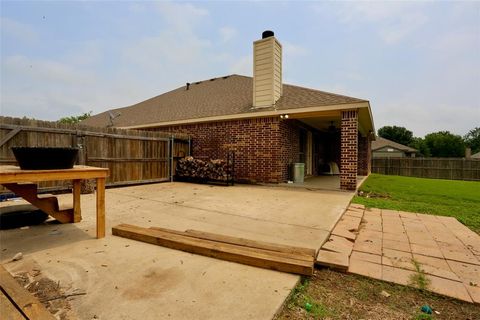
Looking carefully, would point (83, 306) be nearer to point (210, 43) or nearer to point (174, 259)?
point (174, 259)

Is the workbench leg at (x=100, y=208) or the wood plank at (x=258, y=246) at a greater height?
the workbench leg at (x=100, y=208)

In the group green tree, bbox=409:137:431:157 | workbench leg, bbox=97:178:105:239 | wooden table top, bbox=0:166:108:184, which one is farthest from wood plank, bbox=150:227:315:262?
green tree, bbox=409:137:431:157

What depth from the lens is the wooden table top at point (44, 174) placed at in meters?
2.32

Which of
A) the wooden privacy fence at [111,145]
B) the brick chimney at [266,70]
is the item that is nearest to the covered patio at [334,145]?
the brick chimney at [266,70]

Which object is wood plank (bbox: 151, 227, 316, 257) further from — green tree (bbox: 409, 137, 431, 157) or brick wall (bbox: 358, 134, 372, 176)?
green tree (bbox: 409, 137, 431, 157)

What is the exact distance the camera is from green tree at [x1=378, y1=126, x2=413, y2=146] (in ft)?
173

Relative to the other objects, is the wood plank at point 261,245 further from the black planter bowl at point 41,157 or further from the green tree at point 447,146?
the green tree at point 447,146

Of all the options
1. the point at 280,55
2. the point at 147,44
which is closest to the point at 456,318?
the point at 280,55

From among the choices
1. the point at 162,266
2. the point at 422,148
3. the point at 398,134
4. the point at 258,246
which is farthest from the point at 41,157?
the point at 398,134

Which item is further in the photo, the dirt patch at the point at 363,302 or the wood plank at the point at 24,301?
the dirt patch at the point at 363,302

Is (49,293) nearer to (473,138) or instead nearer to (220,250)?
(220,250)

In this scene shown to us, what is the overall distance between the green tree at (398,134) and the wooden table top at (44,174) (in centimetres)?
6144

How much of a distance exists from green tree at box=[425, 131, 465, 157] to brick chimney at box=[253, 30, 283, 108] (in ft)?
166

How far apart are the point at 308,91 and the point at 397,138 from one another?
2160 inches
